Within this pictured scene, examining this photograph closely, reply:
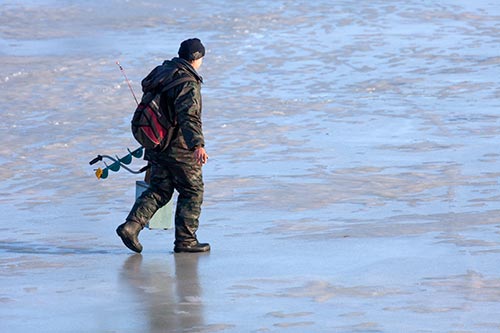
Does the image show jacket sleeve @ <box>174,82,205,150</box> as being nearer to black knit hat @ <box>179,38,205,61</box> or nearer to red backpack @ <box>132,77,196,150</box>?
red backpack @ <box>132,77,196,150</box>

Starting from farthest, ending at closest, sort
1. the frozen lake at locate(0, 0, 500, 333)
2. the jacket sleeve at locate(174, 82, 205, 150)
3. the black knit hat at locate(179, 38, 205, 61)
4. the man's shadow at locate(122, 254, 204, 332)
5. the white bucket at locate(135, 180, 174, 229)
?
the white bucket at locate(135, 180, 174, 229) → the black knit hat at locate(179, 38, 205, 61) → the jacket sleeve at locate(174, 82, 205, 150) → the frozen lake at locate(0, 0, 500, 333) → the man's shadow at locate(122, 254, 204, 332)

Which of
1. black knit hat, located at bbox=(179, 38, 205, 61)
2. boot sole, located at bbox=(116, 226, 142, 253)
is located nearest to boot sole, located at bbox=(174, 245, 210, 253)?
boot sole, located at bbox=(116, 226, 142, 253)

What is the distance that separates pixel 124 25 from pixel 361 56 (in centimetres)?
705

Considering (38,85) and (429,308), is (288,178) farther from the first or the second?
(38,85)

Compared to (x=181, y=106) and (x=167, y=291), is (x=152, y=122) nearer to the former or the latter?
(x=181, y=106)

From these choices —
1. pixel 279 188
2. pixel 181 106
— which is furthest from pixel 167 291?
pixel 279 188

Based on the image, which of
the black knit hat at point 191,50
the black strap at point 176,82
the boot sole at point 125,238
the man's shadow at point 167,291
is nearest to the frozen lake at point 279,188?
the man's shadow at point 167,291

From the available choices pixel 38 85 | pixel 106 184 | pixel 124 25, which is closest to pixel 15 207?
pixel 106 184

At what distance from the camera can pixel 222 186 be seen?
37.6ft

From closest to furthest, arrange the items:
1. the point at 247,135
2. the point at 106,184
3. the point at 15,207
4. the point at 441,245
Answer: the point at 441,245, the point at 15,207, the point at 106,184, the point at 247,135

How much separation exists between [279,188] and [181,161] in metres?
2.63

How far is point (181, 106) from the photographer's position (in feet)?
27.9

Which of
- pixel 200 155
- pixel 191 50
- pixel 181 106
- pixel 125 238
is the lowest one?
pixel 125 238

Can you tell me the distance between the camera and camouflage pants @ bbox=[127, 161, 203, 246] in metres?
8.80
